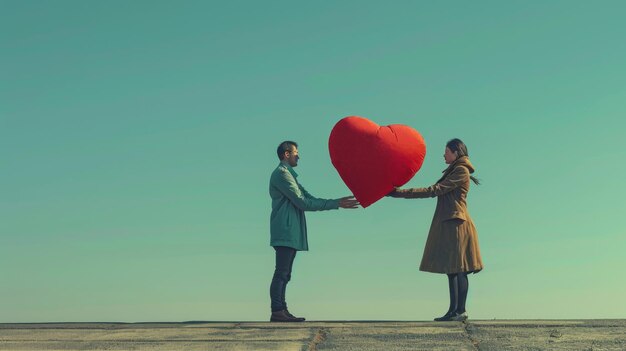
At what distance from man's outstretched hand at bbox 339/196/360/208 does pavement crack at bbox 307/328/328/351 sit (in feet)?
6.46

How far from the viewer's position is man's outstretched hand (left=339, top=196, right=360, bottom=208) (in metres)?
9.92

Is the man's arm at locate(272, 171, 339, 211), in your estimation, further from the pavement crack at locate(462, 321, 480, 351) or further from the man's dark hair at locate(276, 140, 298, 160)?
the pavement crack at locate(462, 321, 480, 351)

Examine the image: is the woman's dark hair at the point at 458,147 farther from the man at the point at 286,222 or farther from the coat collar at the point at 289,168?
the coat collar at the point at 289,168

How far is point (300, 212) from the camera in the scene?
10.0 meters

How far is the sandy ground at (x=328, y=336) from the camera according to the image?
731 centimetres

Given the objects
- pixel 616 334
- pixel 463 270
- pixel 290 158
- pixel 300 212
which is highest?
pixel 290 158

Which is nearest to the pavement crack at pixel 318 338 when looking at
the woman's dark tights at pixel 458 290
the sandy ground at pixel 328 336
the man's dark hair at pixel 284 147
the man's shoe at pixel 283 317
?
the sandy ground at pixel 328 336

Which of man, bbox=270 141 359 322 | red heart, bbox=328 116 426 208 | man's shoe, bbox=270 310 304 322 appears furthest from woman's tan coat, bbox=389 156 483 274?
man's shoe, bbox=270 310 304 322

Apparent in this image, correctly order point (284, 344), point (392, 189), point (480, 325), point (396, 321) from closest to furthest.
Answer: point (284, 344)
point (480, 325)
point (396, 321)
point (392, 189)

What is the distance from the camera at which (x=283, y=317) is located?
9711 millimetres

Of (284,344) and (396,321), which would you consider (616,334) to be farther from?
(284,344)

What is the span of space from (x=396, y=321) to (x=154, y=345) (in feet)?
9.65

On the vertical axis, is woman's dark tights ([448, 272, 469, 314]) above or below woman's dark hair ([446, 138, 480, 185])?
below

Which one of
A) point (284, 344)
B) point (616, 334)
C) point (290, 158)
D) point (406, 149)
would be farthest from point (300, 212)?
point (616, 334)
